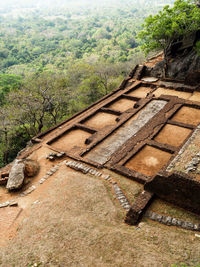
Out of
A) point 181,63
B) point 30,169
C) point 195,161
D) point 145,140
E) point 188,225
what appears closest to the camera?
point 188,225

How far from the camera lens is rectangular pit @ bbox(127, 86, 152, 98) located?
623 inches

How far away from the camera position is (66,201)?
723 cm

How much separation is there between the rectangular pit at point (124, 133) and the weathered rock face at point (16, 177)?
290 centimetres

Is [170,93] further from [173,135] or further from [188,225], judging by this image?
[188,225]

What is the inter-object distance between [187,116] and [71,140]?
669 cm

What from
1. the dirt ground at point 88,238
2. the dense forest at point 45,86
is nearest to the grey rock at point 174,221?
the dirt ground at point 88,238

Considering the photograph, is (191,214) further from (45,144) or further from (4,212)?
(45,144)

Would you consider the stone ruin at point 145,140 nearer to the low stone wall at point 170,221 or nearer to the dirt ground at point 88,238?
the low stone wall at point 170,221

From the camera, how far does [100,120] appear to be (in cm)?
1320

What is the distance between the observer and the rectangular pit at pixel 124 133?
9623 millimetres

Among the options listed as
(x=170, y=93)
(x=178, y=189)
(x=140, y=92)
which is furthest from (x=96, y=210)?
(x=140, y=92)

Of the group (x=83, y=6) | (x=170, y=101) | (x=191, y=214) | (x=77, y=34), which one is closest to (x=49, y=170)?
(x=191, y=214)

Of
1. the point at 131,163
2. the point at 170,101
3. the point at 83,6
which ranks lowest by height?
the point at 131,163

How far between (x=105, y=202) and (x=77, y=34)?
9452 cm
